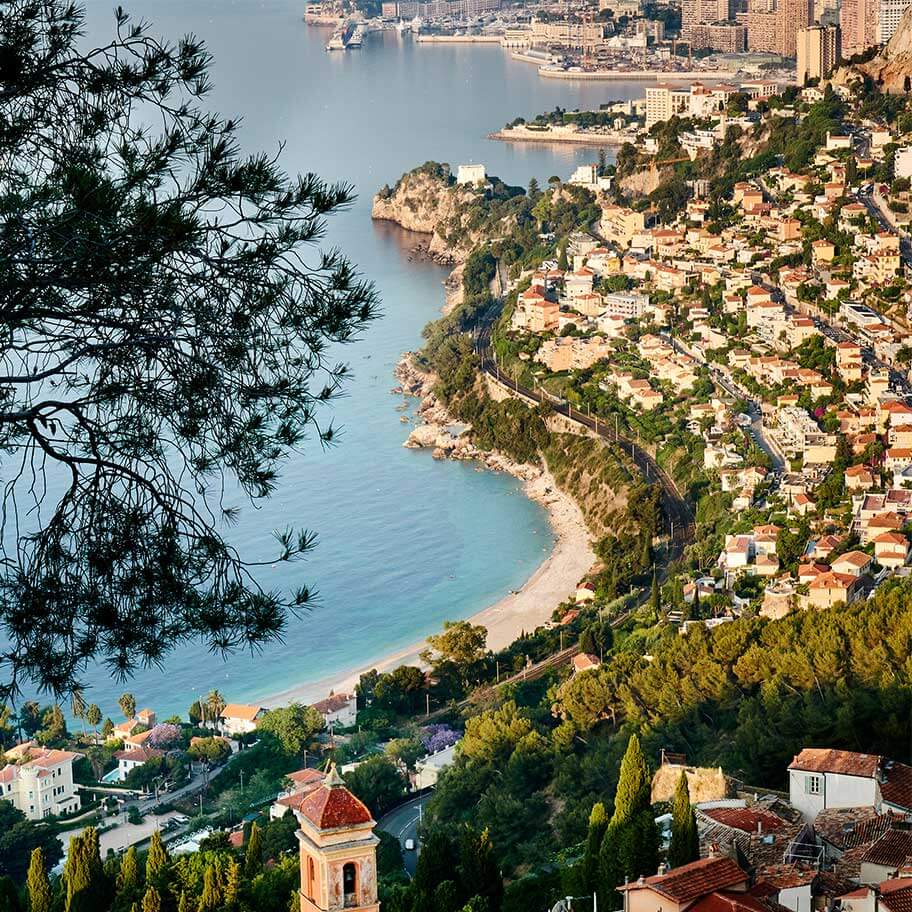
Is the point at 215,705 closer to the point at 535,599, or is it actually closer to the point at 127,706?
the point at 127,706

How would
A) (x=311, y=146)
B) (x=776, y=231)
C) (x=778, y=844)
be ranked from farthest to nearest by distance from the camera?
(x=311, y=146) → (x=776, y=231) → (x=778, y=844)

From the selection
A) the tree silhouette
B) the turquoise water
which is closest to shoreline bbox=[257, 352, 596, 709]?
the turquoise water

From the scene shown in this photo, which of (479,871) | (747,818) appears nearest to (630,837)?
(747,818)

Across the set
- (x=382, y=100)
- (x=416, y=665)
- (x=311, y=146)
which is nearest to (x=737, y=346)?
(x=416, y=665)

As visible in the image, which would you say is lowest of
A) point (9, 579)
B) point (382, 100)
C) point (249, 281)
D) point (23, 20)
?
point (382, 100)

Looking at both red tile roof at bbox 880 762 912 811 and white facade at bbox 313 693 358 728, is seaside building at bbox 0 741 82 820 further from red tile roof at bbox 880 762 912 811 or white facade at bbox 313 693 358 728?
red tile roof at bbox 880 762 912 811

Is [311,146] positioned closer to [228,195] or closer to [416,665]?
[416,665]

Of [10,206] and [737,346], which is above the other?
[10,206]
